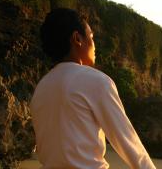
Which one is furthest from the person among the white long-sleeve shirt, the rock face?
the rock face

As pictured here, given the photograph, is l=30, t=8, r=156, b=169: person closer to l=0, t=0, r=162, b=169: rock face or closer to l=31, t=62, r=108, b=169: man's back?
l=31, t=62, r=108, b=169: man's back

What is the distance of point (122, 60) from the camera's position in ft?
53.2

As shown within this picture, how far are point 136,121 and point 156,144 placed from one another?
0.76 metres

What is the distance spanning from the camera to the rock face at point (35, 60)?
853cm

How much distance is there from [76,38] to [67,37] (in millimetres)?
36

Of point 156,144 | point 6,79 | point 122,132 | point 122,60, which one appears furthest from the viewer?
point 122,60

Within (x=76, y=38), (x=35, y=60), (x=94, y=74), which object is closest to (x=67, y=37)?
(x=76, y=38)

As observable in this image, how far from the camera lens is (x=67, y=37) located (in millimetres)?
2379

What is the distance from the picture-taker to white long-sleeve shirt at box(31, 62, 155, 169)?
2.19 metres

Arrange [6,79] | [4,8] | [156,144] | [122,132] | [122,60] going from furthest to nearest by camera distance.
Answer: [122,60] → [156,144] → [4,8] → [6,79] → [122,132]

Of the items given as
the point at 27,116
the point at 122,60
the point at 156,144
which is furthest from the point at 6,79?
the point at 122,60

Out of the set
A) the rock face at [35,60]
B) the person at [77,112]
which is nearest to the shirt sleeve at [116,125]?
the person at [77,112]

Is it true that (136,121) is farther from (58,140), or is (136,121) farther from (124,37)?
(58,140)

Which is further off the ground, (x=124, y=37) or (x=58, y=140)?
(x=58, y=140)
